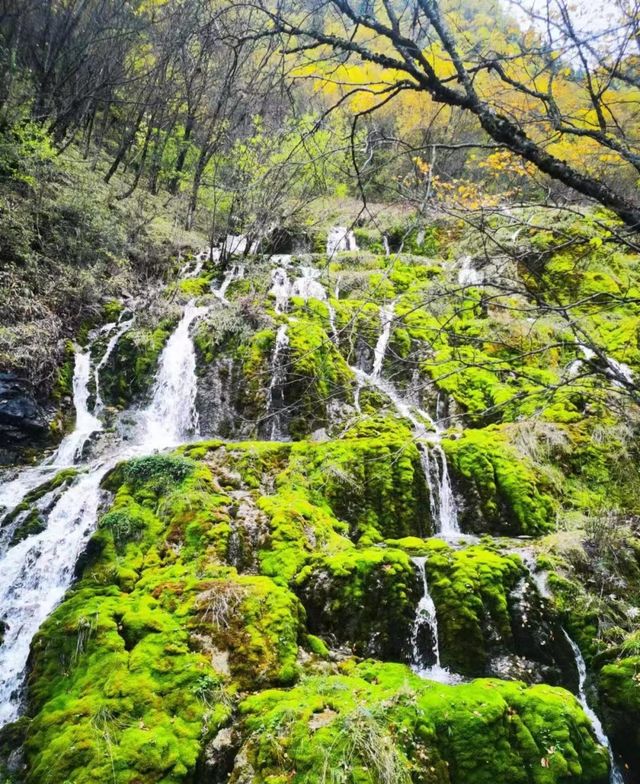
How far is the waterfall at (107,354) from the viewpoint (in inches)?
388

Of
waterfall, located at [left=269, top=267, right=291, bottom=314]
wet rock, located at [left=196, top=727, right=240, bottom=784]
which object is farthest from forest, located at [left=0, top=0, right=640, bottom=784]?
waterfall, located at [left=269, top=267, right=291, bottom=314]

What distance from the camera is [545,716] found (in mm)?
3719

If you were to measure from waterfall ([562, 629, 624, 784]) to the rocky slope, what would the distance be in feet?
0.06

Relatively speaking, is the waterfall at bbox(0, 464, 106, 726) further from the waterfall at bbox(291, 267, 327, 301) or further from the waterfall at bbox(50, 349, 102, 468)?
the waterfall at bbox(291, 267, 327, 301)

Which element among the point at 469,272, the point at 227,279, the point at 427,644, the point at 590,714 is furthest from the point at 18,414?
the point at 469,272

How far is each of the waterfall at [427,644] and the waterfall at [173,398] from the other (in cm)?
583

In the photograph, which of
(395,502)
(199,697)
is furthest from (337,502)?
(199,697)

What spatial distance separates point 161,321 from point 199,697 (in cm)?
917

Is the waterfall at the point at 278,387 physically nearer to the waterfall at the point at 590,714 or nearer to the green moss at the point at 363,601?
the green moss at the point at 363,601

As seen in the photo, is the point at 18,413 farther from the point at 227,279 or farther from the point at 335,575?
the point at 227,279

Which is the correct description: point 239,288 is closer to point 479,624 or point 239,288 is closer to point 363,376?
point 363,376

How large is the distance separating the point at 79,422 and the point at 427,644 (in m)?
7.51

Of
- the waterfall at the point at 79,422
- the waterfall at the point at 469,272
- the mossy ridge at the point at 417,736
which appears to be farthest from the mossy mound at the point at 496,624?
the waterfall at the point at 79,422

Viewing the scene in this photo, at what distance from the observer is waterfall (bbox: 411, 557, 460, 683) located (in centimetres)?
487
